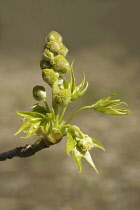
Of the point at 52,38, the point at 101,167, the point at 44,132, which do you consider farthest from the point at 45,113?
the point at 101,167

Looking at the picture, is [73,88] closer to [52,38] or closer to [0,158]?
[52,38]

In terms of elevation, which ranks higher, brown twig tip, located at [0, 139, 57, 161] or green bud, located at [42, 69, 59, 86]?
green bud, located at [42, 69, 59, 86]

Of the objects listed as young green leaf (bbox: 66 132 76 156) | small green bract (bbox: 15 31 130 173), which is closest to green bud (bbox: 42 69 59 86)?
small green bract (bbox: 15 31 130 173)

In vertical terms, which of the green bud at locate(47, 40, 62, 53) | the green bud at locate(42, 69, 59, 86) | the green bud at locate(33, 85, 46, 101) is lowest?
the green bud at locate(33, 85, 46, 101)

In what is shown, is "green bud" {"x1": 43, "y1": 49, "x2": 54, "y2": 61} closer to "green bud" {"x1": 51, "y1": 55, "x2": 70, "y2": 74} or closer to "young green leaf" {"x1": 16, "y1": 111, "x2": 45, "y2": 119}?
"green bud" {"x1": 51, "y1": 55, "x2": 70, "y2": 74}

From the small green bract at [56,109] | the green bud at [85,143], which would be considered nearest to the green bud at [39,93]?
the small green bract at [56,109]

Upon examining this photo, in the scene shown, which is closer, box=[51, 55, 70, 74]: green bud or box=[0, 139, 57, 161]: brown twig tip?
box=[51, 55, 70, 74]: green bud

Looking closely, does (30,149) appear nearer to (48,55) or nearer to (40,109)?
(40,109)

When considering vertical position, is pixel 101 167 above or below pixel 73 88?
below
